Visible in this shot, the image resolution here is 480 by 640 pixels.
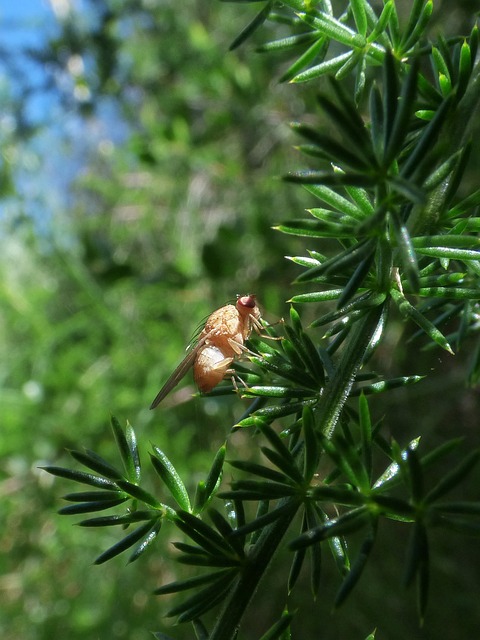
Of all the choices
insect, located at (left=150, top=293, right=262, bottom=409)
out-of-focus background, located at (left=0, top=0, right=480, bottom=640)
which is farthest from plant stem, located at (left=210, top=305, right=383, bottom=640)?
out-of-focus background, located at (left=0, top=0, right=480, bottom=640)

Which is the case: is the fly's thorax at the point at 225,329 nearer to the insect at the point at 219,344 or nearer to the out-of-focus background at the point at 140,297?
the insect at the point at 219,344

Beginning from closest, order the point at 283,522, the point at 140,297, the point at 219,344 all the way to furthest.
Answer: the point at 283,522, the point at 219,344, the point at 140,297

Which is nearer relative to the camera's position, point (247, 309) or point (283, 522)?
point (283, 522)

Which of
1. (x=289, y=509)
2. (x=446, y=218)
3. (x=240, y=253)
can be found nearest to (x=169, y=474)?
(x=289, y=509)

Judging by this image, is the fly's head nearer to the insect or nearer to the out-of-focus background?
the insect

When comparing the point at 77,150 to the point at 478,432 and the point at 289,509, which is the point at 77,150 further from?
the point at 289,509

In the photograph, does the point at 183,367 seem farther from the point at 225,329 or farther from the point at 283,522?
the point at 283,522

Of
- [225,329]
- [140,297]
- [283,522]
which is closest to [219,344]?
[225,329]

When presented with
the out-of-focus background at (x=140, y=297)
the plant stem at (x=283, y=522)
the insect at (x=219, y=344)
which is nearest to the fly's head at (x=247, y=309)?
the insect at (x=219, y=344)
